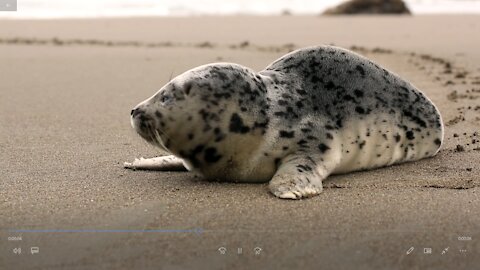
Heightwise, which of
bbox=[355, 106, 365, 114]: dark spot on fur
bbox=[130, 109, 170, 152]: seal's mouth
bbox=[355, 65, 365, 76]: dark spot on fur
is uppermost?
bbox=[355, 65, 365, 76]: dark spot on fur

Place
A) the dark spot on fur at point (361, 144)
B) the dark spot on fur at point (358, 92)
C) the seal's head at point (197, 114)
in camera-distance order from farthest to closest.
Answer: the dark spot on fur at point (358, 92) → the dark spot on fur at point (361, 144) → the seal's head at point (197, 114)

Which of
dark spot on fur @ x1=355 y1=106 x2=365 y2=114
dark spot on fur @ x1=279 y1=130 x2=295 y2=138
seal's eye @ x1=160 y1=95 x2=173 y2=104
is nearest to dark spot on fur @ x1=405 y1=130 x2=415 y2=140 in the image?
dark spot on fur @ x1=355 y1=106 x2=365 y2=114

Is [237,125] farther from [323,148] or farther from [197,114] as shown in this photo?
[323,148]

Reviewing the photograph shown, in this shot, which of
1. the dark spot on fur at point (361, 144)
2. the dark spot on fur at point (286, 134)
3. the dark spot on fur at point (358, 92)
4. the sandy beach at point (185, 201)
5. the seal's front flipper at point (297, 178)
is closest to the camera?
the sandy beach at point (185, 201)

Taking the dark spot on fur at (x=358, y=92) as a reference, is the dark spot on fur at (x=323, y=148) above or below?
below

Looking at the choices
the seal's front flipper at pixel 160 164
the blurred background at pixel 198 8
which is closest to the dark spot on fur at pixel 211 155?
the seal's front flipper at pixel 160 164

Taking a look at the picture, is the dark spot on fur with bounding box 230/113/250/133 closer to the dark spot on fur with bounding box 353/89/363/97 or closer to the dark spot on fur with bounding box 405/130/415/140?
the dark spot on fur with bounding box 353/89/363/97

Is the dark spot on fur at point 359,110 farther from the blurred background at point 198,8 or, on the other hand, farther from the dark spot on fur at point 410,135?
the blurred background at point 198,8
